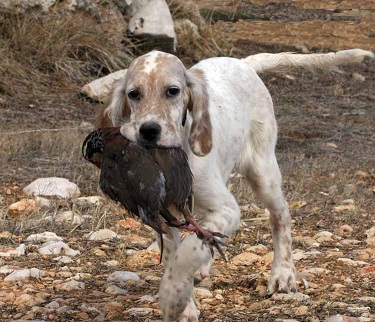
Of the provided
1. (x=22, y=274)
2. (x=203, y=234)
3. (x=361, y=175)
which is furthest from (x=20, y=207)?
(x=361, y=175)

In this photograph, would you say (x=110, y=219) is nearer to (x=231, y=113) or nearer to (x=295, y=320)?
(x=231, y=113)

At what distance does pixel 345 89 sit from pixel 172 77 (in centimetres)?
→ 922

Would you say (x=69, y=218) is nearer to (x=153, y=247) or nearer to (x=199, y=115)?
(x=153, y=247)

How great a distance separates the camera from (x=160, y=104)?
3.97 meters

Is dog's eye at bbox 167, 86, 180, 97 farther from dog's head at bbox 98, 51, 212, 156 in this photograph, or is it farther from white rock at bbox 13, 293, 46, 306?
white rock at bbox 13, 293, 46, 306

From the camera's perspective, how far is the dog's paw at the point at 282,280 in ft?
15.7

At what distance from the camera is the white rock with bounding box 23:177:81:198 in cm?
639

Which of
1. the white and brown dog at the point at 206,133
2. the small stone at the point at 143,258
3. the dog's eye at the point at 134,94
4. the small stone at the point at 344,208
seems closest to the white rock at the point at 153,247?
the small stone at the point at 143,258

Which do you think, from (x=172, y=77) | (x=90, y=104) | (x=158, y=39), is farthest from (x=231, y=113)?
(x=158, y=39)

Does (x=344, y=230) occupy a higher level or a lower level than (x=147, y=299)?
lower

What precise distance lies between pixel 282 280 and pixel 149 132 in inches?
58.6

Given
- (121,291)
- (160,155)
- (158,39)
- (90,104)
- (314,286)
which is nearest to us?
(160,155)

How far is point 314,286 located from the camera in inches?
191

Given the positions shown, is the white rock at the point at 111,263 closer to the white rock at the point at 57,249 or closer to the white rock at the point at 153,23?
the white rock at the point at 57,249
